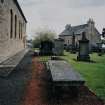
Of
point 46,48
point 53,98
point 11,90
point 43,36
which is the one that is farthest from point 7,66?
point 43,36

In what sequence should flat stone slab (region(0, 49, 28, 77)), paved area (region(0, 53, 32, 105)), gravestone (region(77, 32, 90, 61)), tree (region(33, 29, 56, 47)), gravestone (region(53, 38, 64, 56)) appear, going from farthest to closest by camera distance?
tree (region(33, 29, 56, 47)), gravestone (region(53, 38, 64, 56)), gravestone (region(77, 32, 90, 61)), flat stone slab (region(0, 49, 28, 77)), paved area (region(0, 53, 32, 105))

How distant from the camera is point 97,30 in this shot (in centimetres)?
6812

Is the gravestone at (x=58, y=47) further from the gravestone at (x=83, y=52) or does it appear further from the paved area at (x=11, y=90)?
the paved area at (x=11, y=90)

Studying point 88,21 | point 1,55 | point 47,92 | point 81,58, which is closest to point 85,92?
point 47,92

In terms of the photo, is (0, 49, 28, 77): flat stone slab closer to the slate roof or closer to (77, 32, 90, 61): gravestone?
(77, 32, 90, 61): gravestone

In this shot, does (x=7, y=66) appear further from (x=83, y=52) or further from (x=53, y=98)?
(x=83, y=52)

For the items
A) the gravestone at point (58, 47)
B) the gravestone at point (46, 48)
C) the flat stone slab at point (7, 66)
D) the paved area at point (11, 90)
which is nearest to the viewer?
the paved area at point (11, 90)

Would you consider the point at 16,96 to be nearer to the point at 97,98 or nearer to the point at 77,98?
the point at 77,98

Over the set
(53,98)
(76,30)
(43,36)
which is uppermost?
(76,30)

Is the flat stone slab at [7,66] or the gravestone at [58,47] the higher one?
the gravestone at [58,47]

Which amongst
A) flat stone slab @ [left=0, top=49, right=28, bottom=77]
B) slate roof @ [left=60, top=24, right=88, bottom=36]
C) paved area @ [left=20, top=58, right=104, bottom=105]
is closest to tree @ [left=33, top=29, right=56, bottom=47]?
slate roof @ [left=60, top=24, right=88, bottom=36]

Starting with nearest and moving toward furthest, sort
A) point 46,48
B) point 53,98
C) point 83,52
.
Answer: point 53,98 → point 83,52 → point 46,48

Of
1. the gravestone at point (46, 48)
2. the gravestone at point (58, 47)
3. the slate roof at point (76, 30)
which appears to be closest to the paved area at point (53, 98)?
the gravestone at point (46, 48)

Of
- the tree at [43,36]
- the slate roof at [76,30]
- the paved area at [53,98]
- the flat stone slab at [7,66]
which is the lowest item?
the paved area at [53,98]
